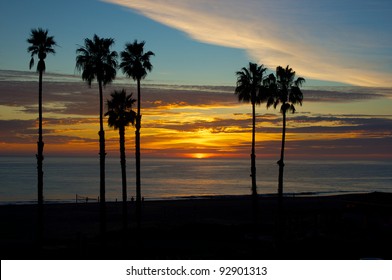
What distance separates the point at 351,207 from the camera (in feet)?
100.0

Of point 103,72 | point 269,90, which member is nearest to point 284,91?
point 269,90

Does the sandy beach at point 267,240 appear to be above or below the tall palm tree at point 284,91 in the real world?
below

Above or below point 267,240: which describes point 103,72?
above

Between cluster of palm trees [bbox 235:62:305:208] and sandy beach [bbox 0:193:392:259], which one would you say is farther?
cluster of palm trees [bbox 235:62:305:208]

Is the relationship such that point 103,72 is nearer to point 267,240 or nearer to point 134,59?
point 134,59

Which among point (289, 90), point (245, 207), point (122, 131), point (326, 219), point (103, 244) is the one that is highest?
point (289, 90)

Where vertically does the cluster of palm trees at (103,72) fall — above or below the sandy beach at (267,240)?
above

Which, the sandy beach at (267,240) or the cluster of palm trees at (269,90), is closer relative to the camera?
the sandy beach at (267,240)

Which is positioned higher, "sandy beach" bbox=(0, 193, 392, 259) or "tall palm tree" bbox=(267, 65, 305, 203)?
"tall palm tree" bbox=(267, 65, 305, 203)

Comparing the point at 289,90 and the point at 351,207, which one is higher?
the point at 289,90

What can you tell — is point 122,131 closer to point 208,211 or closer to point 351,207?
point 351,207

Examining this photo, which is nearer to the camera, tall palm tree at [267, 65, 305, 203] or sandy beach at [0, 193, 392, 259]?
sandy beach at [0, 193, 392, 259]

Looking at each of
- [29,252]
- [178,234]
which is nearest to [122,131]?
[178,234]
